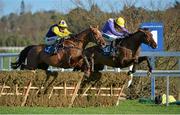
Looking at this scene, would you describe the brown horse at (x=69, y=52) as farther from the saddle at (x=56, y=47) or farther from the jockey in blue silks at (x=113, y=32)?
the jockey in blue silks at (x=113, y=32)

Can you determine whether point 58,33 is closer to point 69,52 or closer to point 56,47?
point 56,47

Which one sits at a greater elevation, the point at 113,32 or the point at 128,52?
the point at 113,32

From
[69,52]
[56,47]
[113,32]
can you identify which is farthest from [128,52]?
[56,47]

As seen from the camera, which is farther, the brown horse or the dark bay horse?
the dark bay horse

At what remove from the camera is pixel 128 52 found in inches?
591

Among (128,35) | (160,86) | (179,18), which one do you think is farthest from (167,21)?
(128,35)

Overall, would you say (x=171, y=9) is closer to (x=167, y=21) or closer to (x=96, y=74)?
(x=167, y=21)

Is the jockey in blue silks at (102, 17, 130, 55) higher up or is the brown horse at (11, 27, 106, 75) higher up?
the jockey in blue silks at (102, 17, 130, 55)

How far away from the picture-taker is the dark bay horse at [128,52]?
15000 mm

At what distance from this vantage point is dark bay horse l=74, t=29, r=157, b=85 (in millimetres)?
15000

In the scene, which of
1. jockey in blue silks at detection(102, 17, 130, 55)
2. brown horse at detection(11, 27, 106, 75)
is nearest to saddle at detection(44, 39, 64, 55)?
brown horse at detection(11, 27, 106, 75)

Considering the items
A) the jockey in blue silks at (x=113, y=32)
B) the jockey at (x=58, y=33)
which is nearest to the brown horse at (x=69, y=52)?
the jockey at (x=58, y=33)

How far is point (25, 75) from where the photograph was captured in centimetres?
1297

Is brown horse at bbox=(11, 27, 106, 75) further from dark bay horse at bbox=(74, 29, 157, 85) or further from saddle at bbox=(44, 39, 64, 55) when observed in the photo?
dark bay horse at bbox=(74, 29, 157, 85)
